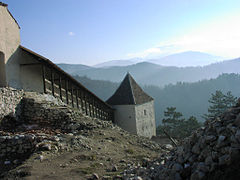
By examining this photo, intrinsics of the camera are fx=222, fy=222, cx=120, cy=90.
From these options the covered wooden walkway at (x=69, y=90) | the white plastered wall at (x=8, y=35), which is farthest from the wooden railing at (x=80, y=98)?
the white plastered wall at (x=8, y=35)

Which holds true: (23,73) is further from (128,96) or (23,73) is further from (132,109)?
(128,96)

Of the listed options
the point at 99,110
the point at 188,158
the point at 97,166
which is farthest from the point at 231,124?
the point at 99,110

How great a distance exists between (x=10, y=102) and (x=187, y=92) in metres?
84.8

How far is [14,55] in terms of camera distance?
1068cm

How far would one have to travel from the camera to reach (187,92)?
3474 inches

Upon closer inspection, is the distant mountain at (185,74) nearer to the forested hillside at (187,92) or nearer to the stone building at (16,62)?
the forested hillside at (187,92)

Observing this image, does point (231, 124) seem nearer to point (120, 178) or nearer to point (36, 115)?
point (120, 178)

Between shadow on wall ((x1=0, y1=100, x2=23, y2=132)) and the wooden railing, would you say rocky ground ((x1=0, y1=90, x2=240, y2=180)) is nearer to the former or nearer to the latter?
shadow on wall ((x1=0, y1=100, x2=23, y2=132))

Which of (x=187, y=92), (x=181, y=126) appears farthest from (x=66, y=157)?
(x=187, y=92)

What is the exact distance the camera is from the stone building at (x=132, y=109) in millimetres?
22578

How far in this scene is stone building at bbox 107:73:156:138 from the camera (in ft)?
74.1

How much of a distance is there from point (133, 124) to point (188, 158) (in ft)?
60.6

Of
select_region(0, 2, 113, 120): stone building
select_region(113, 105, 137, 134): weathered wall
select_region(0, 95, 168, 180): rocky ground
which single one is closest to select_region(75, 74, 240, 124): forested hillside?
select_region(113, 105, 137, 134): weathered wall

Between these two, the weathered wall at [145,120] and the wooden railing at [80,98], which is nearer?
the wooden railing at [80,98]
